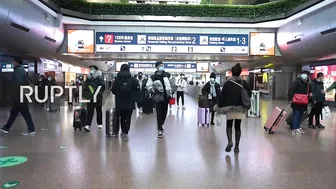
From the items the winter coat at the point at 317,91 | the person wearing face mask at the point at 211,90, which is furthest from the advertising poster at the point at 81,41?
the winter coat at the point at 317,91

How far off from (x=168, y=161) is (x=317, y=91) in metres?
6.05

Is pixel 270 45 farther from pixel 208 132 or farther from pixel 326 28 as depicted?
pixel 208 132

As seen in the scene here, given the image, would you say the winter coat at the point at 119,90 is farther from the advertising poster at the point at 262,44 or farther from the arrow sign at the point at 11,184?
the advertising poster at the point at 262,44

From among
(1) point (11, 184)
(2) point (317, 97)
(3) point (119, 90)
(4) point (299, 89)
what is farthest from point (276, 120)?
(1) point (11, 184)

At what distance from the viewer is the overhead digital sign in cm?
1391

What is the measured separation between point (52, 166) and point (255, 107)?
8750 millimetres

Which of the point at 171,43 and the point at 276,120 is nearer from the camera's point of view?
the point at 276,120

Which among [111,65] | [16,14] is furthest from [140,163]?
[111,65]

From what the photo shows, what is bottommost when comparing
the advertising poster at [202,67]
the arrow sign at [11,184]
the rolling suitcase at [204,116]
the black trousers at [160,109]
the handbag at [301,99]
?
the arrow sign at [11,184]

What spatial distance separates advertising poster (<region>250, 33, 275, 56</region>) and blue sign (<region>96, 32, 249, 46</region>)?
0.33m

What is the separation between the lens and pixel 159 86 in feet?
23.7

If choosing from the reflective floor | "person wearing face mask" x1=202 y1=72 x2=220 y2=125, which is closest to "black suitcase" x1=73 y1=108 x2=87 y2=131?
the reflective floor

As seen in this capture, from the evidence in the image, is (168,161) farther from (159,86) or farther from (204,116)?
(204,116)

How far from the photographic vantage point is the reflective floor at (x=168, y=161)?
425 cm
